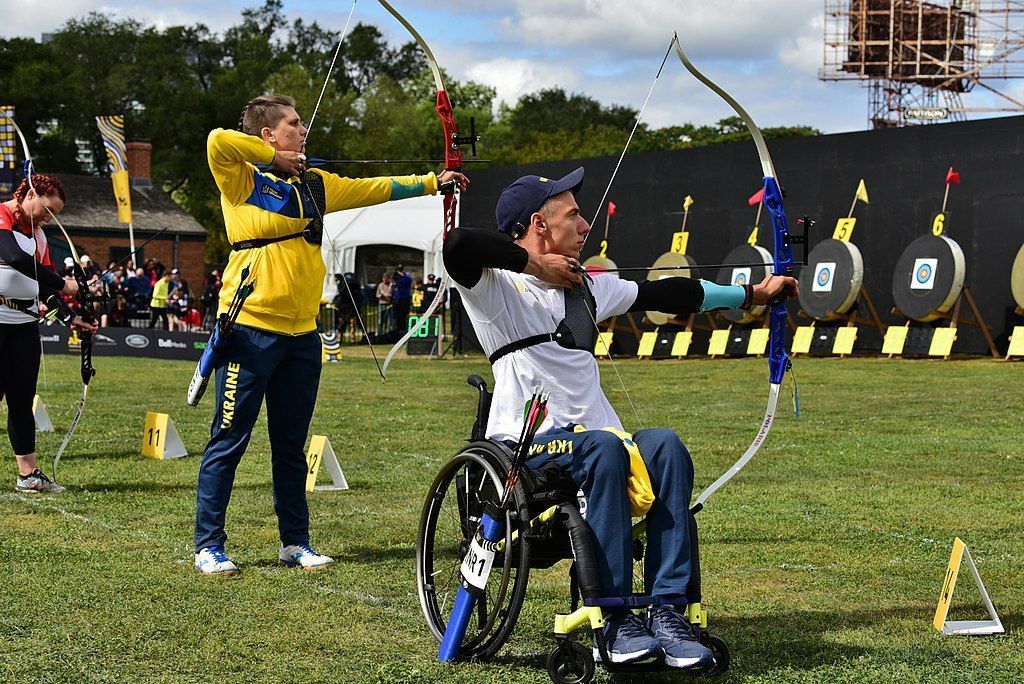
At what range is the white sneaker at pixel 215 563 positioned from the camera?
5023mm

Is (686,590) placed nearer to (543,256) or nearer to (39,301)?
(543,256)

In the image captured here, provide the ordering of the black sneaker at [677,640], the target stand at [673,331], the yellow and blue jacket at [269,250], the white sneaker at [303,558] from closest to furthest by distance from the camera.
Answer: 1. the black sneaker at [677,640]
2. the yellow and blue jacket at [269,250]
3. the white sneaker at [303,558]
4. the target stand at [673,331]

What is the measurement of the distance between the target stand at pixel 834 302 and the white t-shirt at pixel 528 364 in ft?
51.4

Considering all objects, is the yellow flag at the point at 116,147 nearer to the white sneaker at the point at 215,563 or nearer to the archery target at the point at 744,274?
the archery target at the point at 744,274

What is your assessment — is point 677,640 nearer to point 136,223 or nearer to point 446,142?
point 446,142

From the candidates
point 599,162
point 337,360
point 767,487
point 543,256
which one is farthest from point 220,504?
point 599,162

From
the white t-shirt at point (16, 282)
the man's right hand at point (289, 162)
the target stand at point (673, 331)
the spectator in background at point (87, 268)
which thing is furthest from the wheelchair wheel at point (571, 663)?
the target stand at point (673, 331)

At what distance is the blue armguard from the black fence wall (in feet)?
47.3

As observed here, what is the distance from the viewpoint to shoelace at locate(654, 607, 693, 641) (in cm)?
333

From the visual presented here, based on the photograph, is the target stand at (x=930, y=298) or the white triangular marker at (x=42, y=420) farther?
the target stand at (x=930, y=298)

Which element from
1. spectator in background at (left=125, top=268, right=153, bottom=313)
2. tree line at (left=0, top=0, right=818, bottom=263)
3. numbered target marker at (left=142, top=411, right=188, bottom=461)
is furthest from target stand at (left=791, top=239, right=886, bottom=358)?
tree line at (left=0, top=0, right=818, bottom=263)

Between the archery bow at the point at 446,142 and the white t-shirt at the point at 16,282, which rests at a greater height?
the archery bow at the point at 446,142

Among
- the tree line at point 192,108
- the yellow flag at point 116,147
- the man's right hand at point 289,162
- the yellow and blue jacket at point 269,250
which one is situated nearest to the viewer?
the man's right hand at point 289,162

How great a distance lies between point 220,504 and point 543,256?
1.97m
